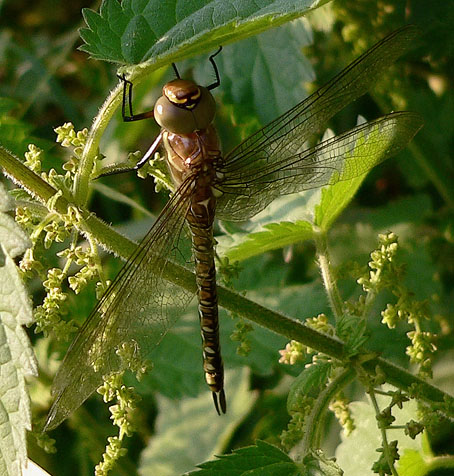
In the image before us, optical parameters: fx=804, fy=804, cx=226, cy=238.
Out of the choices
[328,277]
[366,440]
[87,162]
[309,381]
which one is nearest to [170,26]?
[87,162]

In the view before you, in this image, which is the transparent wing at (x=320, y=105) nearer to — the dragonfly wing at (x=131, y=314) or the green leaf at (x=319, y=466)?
the dragonfly wing at (x=131, y=314)

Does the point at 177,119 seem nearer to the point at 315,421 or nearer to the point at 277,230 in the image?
the point at 277,230

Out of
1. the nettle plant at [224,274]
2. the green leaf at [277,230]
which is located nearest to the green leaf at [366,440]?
the nettle plant at [224,274]

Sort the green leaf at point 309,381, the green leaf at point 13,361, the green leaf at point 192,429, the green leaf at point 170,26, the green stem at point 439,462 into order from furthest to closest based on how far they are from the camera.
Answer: the green leaf at point 192,429 → the green stem at point 439,462 → the green leaf at point 309,381 → the green leaf at point 170,26 → the green leaf at point 13,361

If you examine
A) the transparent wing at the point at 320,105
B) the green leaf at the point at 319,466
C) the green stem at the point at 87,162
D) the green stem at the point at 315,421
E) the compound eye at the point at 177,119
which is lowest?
the green leaf at the point at 319,466

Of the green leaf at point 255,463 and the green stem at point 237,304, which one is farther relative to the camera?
the green leaf at point 255,463

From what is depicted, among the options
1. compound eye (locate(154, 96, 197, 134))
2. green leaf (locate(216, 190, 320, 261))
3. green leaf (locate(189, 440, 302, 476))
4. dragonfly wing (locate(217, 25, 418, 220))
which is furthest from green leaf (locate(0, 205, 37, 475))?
green leaf (locate(216, 190, 320, 261))

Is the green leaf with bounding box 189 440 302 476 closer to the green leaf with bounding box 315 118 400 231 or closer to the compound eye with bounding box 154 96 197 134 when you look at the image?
the green leaf with bounding box 315 118 400 231
